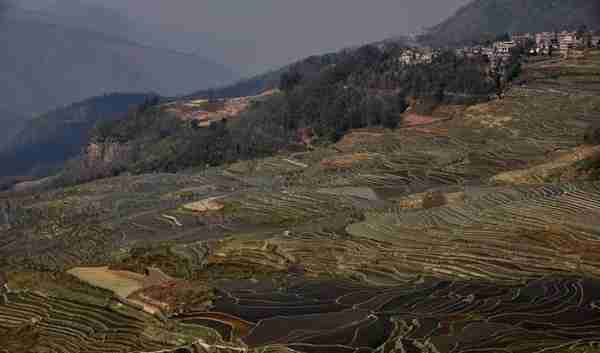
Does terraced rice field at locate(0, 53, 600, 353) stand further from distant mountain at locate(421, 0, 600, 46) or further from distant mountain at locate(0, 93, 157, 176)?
distant mountain at locate(421, 0, 600, 46)

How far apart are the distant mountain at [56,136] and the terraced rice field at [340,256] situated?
84527 millimetres

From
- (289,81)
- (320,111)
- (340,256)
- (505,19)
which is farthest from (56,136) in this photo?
(340,256)

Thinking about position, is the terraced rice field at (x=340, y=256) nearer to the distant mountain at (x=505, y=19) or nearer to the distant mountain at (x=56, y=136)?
the distant mountain at (x=56, y=136)

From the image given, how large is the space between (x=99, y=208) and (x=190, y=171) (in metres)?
18.5

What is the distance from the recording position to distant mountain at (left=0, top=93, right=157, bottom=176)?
14000cm

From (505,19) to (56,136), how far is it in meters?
Answer: 100

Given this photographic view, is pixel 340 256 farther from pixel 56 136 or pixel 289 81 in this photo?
pixel 56 136

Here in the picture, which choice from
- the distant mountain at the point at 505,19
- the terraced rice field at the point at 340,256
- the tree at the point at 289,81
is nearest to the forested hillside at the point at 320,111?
the tree at the point at 289,81

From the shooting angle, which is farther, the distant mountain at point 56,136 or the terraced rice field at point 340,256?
the distant mountain at point 56,136

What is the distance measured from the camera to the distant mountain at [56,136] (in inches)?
5512

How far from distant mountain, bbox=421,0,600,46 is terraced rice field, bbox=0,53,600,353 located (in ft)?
294

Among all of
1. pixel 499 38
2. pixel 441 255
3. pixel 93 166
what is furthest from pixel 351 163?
pixel 499 38

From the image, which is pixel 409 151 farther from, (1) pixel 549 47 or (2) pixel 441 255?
(1) pixel 549 47

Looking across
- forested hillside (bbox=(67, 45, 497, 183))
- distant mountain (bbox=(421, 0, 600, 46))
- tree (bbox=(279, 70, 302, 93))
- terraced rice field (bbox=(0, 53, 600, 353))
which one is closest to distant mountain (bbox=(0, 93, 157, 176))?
tree (bbox=(279, 70, 302, 93))
